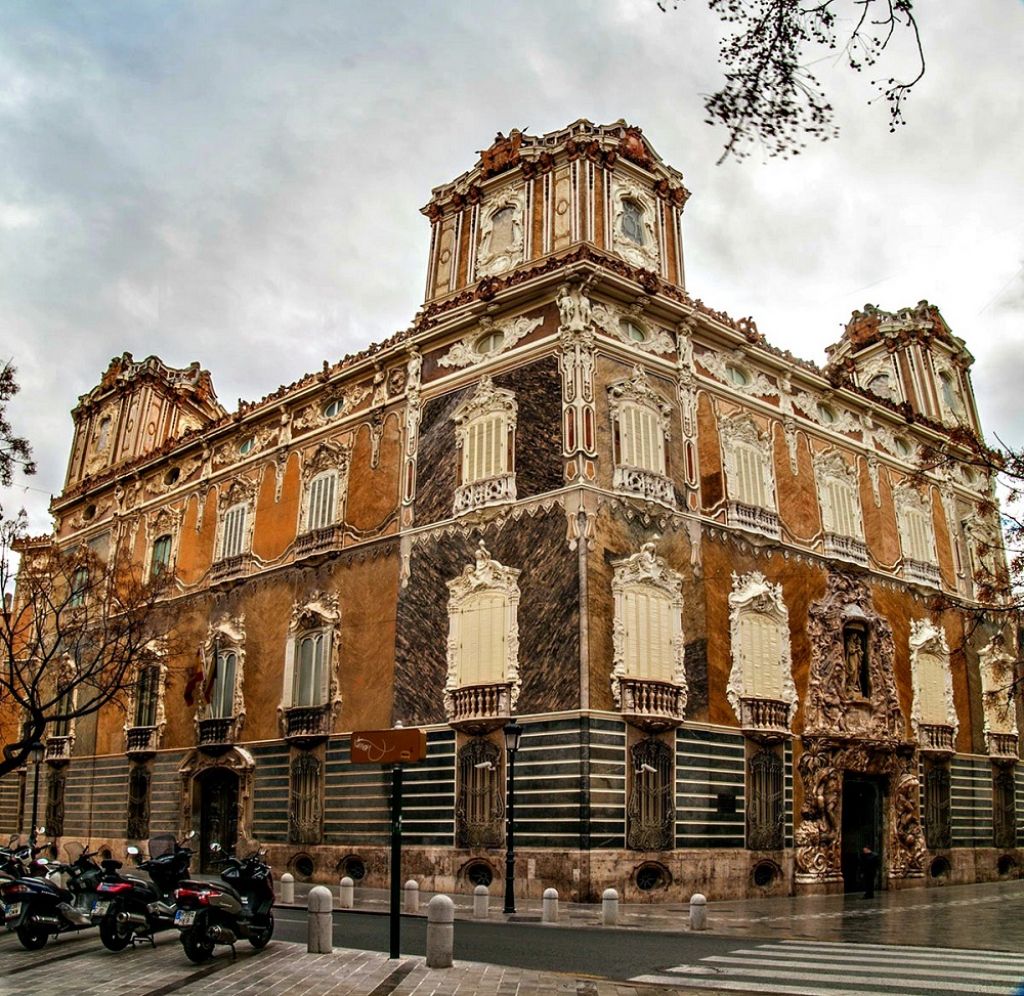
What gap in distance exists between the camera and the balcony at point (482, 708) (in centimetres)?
2358

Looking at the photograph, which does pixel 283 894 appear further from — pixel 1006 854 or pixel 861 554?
pixel 1006 854

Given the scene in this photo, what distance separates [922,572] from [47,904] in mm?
28012

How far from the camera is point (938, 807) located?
31.2m

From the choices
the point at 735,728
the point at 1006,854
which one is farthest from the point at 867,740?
the point at 1006,854

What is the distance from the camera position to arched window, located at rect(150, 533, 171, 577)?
37.0m

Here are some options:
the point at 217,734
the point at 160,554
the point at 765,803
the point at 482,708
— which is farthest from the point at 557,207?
the point at 160,554

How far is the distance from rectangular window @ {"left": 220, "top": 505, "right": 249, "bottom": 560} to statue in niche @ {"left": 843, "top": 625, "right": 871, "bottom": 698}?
1903 centimetres

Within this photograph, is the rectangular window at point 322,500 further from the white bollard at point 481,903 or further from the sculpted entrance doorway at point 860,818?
the sculpted entrance doorway at point 860,818

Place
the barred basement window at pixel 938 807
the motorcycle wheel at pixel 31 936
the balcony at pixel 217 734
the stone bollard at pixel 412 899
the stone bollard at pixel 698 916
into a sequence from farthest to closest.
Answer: the balcony at pixel 217 734, the barred basement window at pixel 938 807, the stone bollard at pixel 412 899, the stone bollard at pixel 698 916, the motorcycle wheel at pixel 31 936

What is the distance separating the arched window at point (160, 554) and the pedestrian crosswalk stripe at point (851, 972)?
28.3 m

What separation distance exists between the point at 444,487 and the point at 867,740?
13.5 meters

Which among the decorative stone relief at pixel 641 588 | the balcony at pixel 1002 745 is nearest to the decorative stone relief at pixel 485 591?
the decorative stone relief at pixel 641 588

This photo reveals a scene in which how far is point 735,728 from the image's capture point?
2522cm

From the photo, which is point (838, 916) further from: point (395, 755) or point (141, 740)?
point (141, 740)
